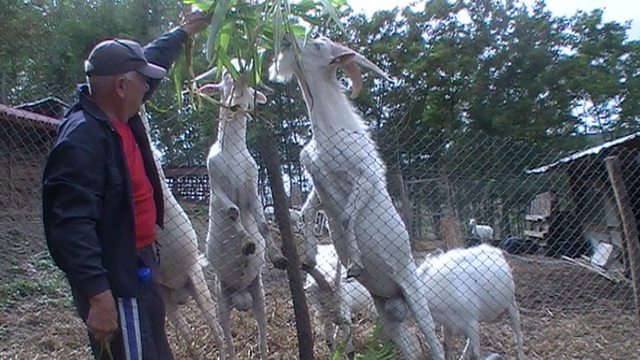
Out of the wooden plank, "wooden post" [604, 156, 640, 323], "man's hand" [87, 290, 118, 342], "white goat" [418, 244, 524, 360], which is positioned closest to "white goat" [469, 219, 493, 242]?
the wooden plank

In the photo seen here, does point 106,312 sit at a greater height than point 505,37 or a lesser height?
lesser

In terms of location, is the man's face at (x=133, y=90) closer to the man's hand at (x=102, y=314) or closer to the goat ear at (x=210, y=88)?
the man's hand at (x=102, y=314)

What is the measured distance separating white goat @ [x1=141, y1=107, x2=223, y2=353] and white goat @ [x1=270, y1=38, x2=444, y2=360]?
0.89 metres

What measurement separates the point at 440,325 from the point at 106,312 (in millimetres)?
3578

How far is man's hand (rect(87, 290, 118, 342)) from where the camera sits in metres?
2.04

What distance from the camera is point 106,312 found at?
2055 mm

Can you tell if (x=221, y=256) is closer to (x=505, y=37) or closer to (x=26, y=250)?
(x=26, y=250)

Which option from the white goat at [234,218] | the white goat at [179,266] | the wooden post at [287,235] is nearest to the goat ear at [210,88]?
the white goat at [234,218]

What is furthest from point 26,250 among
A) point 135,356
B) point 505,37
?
point 505,37

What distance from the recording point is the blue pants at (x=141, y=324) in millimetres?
2209

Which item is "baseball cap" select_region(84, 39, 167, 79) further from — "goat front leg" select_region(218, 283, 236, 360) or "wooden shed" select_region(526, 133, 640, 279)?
"wooden shed" select_region(526, 133, 640, 279)

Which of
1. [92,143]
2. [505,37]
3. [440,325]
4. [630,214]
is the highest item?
[505,37]

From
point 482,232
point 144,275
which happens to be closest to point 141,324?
point 144,275

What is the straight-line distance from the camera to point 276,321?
596 centimetres
